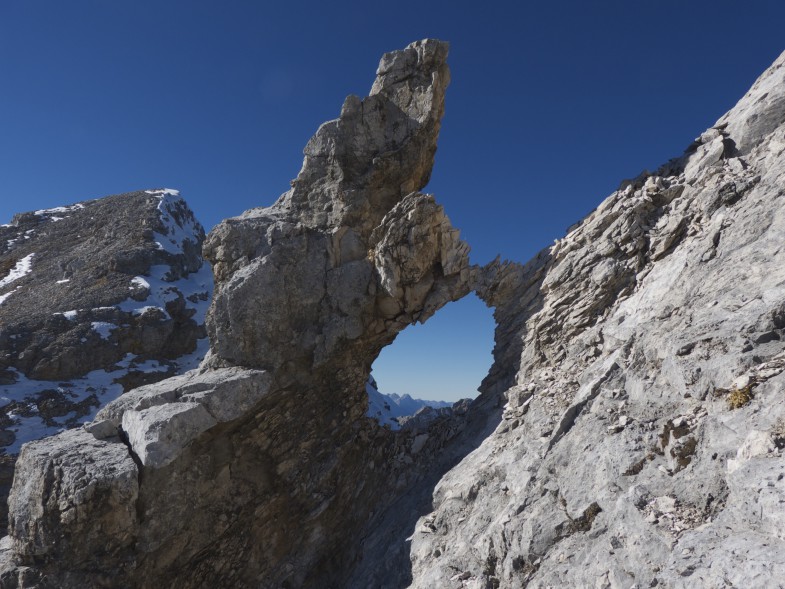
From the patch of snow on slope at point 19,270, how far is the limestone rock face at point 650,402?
273 feet

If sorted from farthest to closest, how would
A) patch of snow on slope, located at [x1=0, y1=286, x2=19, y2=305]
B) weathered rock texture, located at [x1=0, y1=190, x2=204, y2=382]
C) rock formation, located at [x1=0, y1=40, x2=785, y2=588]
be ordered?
patch of snow on slope, located at [x1=0, y1=286, x2=19, y2=305]
weathered rock texture, located at [x1=0, y1=190, x2=204, y2=382]
rock formation, located at [x1=0, y1=40, x2=785, y2=588]

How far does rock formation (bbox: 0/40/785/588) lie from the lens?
8789mm

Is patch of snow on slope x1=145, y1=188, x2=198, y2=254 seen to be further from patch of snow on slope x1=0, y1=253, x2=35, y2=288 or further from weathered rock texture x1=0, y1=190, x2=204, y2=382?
patch of snow on slope x1=0, y1=253, x2=35, y2=288

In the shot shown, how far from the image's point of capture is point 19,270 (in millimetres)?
70062

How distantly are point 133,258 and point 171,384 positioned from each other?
55.6 metres

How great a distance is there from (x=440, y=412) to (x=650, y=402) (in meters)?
17.7

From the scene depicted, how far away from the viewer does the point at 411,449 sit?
2328cm

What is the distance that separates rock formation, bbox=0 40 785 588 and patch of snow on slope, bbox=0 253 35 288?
6868 centimetres

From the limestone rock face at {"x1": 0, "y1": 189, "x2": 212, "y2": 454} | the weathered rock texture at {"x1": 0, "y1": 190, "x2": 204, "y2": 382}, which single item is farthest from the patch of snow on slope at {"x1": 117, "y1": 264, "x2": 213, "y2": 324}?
the weathered rock texture at {"x1": 0, "y1": 190, "x2": 204, "y2": 382}

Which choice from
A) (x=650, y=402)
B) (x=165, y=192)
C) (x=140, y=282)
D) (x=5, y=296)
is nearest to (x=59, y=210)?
(x=165, y=192)

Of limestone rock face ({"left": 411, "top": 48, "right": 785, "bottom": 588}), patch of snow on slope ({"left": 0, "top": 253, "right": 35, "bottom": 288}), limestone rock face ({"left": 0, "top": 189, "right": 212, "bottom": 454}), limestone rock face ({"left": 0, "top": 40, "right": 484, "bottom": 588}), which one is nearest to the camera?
limestone rock face ({"left": 411, "top": 48, "right": 785, "bottom": 588})

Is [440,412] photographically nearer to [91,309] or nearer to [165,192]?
[91,309]

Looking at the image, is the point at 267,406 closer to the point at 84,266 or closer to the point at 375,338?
the point at 375,338

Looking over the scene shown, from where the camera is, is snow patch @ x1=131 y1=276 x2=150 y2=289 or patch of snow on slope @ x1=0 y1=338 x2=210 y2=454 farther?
snow patch @ x1=131 y1=276 x2=150 y2=289
